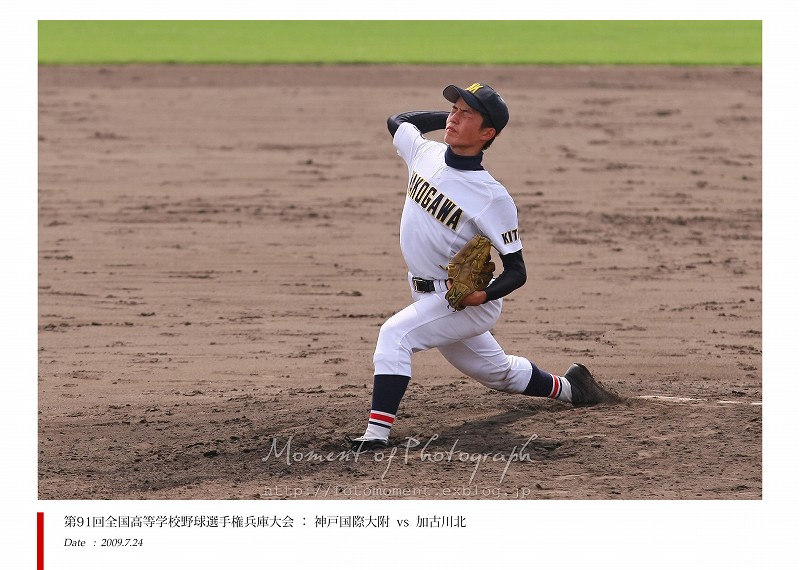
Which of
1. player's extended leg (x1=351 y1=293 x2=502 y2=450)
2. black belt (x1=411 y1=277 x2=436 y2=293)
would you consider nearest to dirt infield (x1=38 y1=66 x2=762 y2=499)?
player's extended leg (x1=351 y1=293 x2=502 y2=450)

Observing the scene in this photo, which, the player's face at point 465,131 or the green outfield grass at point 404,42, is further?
the green outfield grass at point 404,42

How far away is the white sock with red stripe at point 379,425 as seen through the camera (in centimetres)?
533

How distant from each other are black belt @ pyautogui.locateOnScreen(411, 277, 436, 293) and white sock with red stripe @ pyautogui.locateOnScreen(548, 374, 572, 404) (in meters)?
0.95

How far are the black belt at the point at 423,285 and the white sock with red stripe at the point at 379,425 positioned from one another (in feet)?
1.92

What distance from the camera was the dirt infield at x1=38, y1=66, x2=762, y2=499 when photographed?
211 inches

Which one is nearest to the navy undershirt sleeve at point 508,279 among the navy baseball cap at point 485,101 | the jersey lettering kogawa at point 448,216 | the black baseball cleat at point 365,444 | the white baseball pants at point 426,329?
the jersey lettering kogawa at point 448,216

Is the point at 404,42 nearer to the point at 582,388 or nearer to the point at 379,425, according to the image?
the point at 582,388

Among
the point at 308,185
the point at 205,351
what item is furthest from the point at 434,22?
the point at 205,351

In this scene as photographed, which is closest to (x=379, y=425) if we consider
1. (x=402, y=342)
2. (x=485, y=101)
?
(x=402, y=342)

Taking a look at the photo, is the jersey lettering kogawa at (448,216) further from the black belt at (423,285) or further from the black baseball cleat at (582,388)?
the black baseball cleat at (582,388)

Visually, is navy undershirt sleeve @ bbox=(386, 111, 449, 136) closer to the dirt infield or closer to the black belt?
the black belt

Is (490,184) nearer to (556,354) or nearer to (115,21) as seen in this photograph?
(556,354)

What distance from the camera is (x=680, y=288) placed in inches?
360

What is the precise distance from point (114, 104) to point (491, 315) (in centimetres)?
1154
